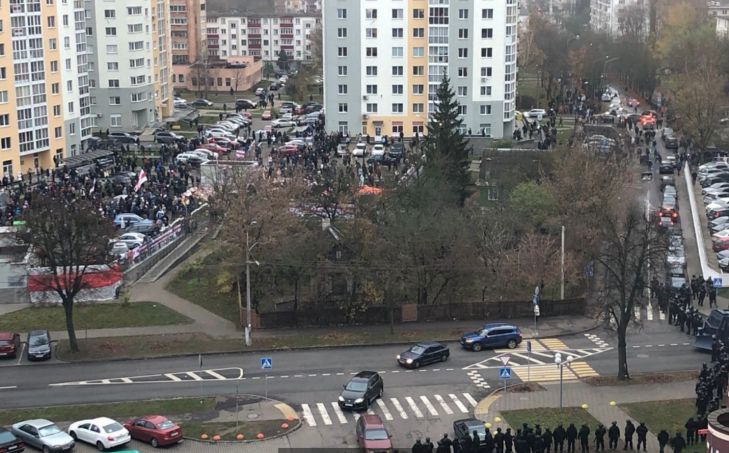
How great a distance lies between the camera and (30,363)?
42312mm

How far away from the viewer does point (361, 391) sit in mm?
36750

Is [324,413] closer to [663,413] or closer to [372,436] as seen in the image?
[372,436]

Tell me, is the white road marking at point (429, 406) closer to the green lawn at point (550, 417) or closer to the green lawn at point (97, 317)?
the green lawn at point (550, 417)

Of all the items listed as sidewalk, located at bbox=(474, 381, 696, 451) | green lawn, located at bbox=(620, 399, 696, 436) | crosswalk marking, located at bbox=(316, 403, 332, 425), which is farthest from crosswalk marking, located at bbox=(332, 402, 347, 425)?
green lawn, located at bbox=(620, 399, 696, 436)

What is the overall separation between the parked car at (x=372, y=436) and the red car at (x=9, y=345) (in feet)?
54.9

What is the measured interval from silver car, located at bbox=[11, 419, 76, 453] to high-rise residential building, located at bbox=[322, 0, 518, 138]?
63.5 meters

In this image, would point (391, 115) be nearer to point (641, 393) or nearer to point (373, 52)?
point (373, 52)

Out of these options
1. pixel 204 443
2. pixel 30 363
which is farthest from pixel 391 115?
pixel 204 443

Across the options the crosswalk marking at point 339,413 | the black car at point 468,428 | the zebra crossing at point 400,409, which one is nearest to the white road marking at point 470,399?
the zebra crossing at point 400,409

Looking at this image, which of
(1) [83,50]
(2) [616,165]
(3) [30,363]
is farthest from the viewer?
(1) [83,50]

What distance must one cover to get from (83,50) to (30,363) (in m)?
50.9

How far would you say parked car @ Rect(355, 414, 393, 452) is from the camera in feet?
105

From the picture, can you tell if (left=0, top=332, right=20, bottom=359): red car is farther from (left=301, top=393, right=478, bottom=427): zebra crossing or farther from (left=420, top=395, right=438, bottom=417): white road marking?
(left=420, top=395, right=438, bottom=417): white road marking

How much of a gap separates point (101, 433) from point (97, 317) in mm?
15552
